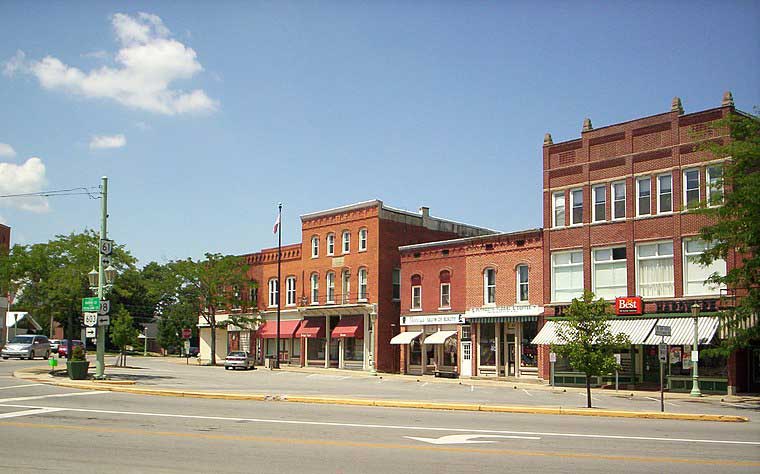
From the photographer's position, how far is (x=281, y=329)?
59188 millimetres

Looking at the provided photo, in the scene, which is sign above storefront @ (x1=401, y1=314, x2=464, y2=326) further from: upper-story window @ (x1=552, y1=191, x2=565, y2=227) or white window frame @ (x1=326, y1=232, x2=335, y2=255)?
white window frame @ (x1=326, y1=232, x2=335, y2=255)

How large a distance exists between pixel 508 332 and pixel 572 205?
27.9 feet

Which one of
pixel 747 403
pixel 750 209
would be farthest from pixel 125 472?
pixel 747 403

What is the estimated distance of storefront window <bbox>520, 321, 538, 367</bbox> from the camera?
4203 centimetres

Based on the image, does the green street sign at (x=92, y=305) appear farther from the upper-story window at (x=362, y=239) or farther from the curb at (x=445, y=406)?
the upper-story window at (x=362, y=239)

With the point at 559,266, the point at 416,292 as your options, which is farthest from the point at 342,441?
the point at 416,292

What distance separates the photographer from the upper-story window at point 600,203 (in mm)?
38719

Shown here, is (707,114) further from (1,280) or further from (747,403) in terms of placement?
(1,280)

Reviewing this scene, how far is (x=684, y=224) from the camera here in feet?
116

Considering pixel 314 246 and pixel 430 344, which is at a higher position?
pixel 314 246

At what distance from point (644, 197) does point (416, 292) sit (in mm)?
17059

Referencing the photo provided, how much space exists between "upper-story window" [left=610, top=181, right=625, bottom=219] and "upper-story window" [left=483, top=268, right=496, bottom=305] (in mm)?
8645

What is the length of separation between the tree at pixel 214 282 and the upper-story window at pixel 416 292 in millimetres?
17049

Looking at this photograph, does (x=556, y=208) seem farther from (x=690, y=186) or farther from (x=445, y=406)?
(x=445, y=406)
